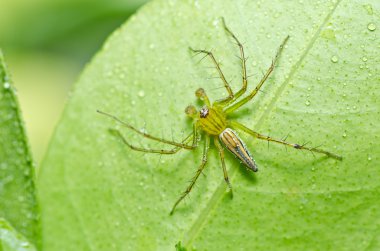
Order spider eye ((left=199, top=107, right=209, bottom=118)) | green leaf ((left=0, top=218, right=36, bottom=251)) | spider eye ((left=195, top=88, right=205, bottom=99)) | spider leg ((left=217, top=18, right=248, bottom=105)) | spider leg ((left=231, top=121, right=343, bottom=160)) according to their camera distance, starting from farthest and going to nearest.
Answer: spider eye ((left=199, top=107, right=209, bottom=118)), spider eye ((left=195, top=88, right=205, bottom=99)), spider leg ((left=217, top=18, right=248, bottom=105)), spider leg ((left=231, top=121, right=343, bottom=160)), green leaf ((left=0, top=218, right=36, bottom=251))

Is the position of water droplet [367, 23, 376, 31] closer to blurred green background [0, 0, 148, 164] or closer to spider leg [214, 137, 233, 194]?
spider leg [214, 137, 233, 194]

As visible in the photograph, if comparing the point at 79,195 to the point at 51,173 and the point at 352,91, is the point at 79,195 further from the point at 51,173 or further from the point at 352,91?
the point at 352,91

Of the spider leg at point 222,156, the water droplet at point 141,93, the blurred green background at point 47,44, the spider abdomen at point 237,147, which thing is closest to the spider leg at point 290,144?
the spider abdomen at point 237,147

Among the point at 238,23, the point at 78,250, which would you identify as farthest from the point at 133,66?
the point at 78,250

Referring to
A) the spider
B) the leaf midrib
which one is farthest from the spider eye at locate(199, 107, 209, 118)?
the leaf midrib

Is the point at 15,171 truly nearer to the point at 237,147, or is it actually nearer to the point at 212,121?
Answer: the point at 237,147

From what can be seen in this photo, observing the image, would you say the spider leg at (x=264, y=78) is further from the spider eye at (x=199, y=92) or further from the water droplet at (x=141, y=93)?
the water droplet at (x=141, y=93)
